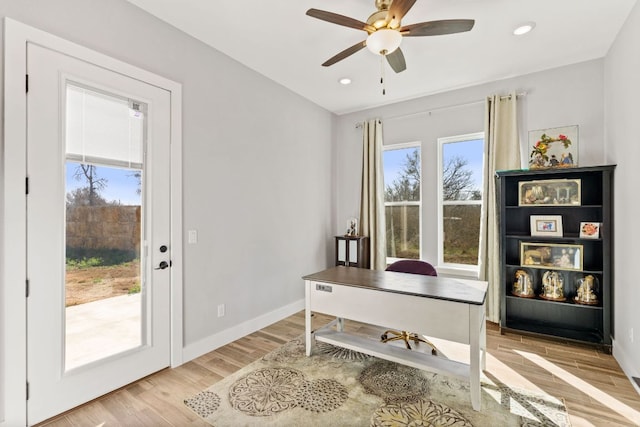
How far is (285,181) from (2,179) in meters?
2.62

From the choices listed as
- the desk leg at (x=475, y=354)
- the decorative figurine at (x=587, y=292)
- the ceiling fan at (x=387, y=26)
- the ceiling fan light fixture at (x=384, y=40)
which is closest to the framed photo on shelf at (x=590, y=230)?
the decorative figurine at (x=587, y=292)

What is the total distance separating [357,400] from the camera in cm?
213

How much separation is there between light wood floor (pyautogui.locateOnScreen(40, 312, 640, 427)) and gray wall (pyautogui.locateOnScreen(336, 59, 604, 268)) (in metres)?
1.63

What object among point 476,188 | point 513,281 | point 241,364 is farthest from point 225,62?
point 513,281

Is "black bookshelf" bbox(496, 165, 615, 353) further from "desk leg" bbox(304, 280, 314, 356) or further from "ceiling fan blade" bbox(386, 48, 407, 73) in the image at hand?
"desk leg" bbox(304, 280, 314, 356)

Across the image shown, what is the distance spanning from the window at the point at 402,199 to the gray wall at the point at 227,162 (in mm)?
1194

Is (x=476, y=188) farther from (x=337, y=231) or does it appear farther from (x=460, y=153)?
(x=337, y=231)

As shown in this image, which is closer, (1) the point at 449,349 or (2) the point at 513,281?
(1) the point at 449,349

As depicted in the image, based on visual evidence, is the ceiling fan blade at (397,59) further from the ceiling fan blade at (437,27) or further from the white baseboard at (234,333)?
the white baseboard at (234,333)

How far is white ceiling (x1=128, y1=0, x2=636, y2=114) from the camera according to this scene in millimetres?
2373

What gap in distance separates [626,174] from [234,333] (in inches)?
153

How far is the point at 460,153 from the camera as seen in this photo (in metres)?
4.03

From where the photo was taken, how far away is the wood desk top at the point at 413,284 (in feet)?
Result: 6.90

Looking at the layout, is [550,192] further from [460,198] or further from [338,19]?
[338,19]
